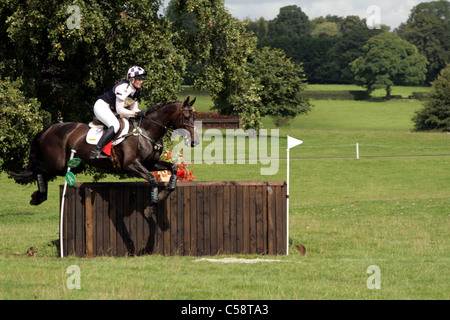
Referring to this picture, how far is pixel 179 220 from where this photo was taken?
1307 cm

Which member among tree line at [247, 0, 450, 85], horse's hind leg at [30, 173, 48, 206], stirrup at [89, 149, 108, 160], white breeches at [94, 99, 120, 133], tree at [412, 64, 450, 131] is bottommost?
tree at [412, 64, 450, 131]

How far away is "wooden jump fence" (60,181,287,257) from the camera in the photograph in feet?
41.9

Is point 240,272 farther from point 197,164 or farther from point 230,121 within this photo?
point 230,121

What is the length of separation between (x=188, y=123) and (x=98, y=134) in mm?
1778

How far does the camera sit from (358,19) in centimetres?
18775

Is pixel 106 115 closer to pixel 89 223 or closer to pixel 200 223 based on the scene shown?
pixel 89 223

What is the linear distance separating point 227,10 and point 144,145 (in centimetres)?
1096

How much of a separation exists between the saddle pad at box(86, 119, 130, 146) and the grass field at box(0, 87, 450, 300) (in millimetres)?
2294

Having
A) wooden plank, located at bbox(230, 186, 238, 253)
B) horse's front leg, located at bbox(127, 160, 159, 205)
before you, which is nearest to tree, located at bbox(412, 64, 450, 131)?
wooden plank, located at bbox(230, 186, 238, 253)

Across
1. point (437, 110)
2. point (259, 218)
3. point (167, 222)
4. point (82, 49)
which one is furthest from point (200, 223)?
point (437, 110)

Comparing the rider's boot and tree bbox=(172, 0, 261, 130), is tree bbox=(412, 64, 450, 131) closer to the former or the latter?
tree bbox=(172, 0, 261, 130)

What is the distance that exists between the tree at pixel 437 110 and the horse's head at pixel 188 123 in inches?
2648

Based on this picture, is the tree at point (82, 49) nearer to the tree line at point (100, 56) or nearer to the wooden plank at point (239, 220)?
the tree line at point (100, 56)
